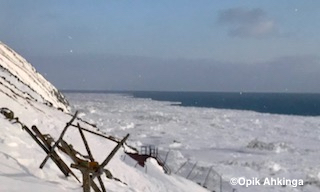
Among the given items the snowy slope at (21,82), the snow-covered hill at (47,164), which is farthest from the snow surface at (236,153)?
the snowy slope at (21,82)

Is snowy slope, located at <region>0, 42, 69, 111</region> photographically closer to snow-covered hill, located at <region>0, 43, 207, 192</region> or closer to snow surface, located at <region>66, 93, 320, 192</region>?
snow-covered hill, located at <region>0, 43, 207, 192</region>

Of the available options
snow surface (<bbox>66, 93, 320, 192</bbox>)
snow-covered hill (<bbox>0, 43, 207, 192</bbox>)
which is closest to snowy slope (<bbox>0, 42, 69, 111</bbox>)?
snow-covered hill (<bbox>0, 43, 207, 192</bbox>)

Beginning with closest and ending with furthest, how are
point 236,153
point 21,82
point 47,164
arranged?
1. point 47,164
2. point 21,82
3. point 236,153

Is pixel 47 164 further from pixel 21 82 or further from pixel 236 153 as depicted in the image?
pixel 236 153

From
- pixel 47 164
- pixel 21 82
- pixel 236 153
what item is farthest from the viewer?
pixel 236 153

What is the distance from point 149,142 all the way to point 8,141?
47.8ft

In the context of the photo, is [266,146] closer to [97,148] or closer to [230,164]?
[230,164]

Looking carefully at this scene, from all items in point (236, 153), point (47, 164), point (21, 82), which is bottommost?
point (236, 153)

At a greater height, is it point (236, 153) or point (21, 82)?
point (21, 82)

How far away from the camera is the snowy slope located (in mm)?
14117

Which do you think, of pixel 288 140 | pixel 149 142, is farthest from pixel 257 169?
pixel 288 140

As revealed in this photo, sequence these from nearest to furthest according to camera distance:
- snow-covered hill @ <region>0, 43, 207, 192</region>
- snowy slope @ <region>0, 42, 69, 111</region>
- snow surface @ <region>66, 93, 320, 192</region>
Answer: snow-covered hill @ <region>0, 43, 207, 192</region>, snow surface @ <region>66, 93, 320, 192</region>, snowy slope @ <region>0, 42, 69, 111</region>

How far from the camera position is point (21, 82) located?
16172 mm

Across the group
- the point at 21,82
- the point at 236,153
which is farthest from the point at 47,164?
the point at 236,153
